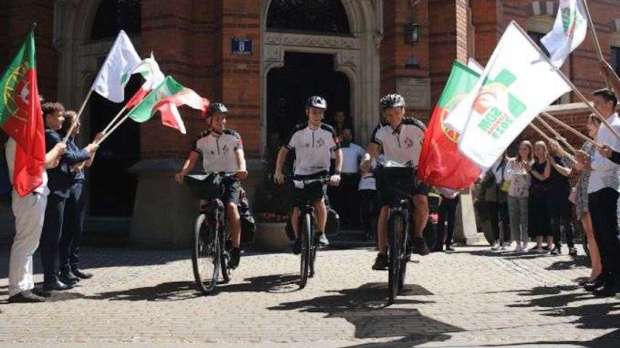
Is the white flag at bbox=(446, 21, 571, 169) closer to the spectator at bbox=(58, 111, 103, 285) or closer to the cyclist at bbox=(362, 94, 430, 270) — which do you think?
the cyclist at bbox=(362, 94, 430, 270)

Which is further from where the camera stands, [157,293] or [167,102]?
[167,102]

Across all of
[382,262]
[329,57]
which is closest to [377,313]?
[382,262]

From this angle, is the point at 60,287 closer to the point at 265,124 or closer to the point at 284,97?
the point at 265,124

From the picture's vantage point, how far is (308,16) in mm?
12734

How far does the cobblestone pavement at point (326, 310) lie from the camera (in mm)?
4988

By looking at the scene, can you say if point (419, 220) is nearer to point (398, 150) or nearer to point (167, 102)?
point (398, 150)

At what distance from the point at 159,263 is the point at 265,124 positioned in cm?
381

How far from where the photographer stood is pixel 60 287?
7176 mm

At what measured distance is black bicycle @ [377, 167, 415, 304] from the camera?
6.32 m

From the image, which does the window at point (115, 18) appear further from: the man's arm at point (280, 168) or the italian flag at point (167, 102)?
the man's arm at point (280, 168)

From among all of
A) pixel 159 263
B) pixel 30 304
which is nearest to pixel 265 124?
pixel 159 263

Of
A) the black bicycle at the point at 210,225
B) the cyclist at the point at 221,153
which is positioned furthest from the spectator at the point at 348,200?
the black bicycle at the point at 210,225

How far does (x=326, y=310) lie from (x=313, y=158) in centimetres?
215

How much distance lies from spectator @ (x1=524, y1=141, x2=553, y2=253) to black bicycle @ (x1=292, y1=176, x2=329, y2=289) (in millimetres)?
4510
